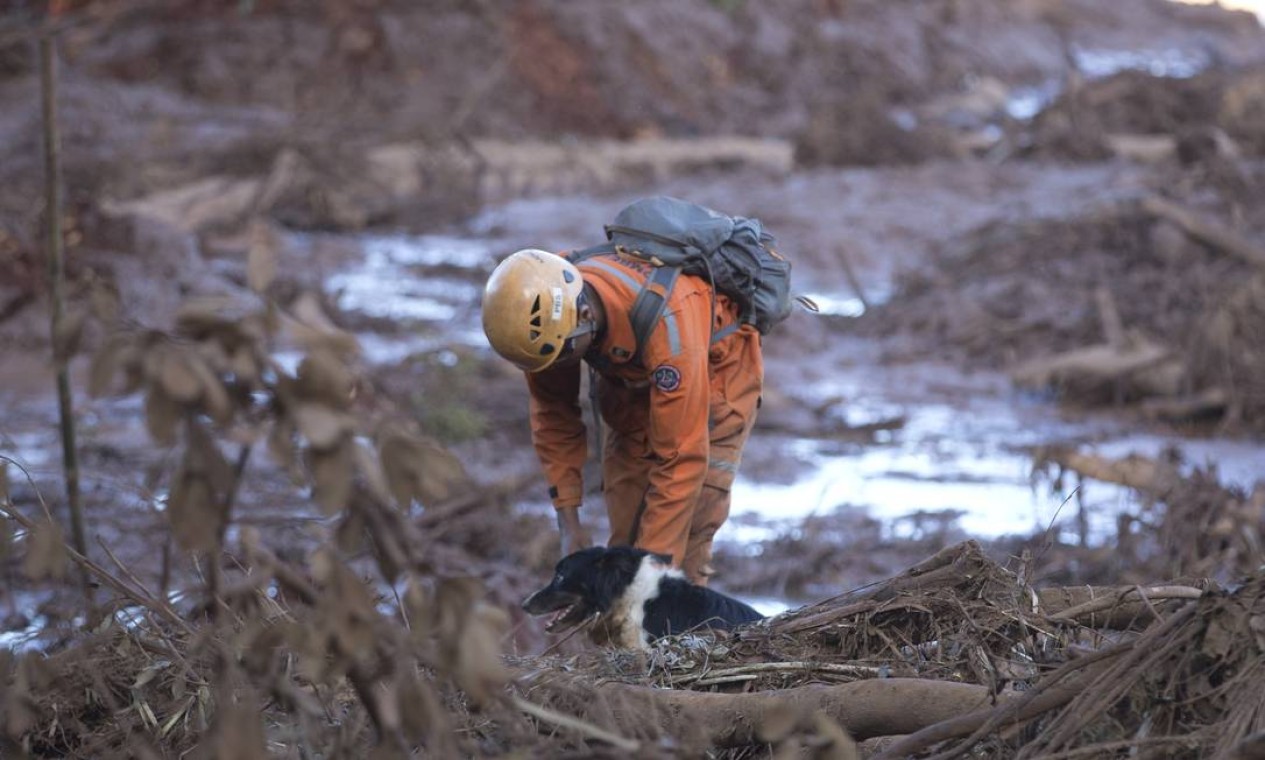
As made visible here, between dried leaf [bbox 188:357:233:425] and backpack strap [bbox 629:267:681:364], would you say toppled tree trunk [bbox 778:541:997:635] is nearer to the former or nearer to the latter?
backpack strap [bbox 629:267:681:364]

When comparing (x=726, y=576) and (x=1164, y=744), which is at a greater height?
(x=1164, y=744)

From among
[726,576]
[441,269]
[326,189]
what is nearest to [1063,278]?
[441,269]

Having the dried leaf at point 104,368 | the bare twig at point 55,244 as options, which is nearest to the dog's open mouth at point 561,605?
the bare twig at point 55,244

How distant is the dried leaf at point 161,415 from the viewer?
195cm

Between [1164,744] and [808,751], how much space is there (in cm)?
64

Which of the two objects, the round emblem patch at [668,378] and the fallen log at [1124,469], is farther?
the fallen log at [1124,469]

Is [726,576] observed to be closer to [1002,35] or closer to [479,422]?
[479,422]

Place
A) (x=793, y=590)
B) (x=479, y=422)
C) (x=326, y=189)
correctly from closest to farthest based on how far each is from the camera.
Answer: (x=793, y=590) → (x=479, y=422) → (x=326, y=189)

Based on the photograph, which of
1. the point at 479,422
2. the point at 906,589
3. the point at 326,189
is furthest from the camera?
the point at 326,189

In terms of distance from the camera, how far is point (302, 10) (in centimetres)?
2438

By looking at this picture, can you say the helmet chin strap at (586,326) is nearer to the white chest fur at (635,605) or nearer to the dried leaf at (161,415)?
the white chest fur at (635,605)

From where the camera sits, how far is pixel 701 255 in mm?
4621

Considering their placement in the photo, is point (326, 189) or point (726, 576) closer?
point (726, 576)

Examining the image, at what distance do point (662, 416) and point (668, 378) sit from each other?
0.11m
